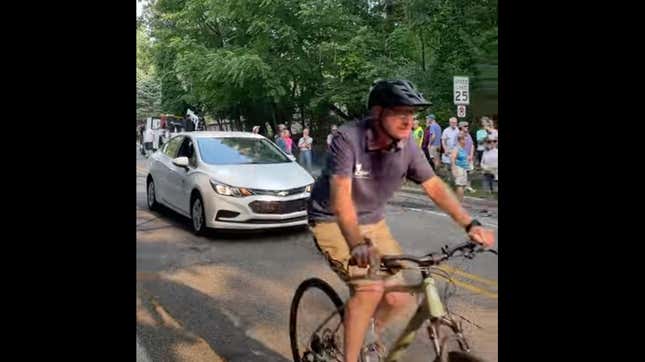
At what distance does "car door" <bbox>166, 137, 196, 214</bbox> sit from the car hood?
94 mm

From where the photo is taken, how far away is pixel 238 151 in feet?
7.38

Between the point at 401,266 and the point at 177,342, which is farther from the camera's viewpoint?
the point at 177,342

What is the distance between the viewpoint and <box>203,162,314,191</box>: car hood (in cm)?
215

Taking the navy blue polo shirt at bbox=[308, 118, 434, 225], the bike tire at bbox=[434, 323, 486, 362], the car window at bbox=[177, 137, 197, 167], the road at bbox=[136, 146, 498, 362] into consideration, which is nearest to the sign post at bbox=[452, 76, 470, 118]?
the navy blue polo shirt at bbox=[308, 118, 434, 225]

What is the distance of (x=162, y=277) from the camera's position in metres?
2.21

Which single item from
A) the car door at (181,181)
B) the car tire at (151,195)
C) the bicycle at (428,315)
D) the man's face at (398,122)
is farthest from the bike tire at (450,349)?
the car tire at (151,195)

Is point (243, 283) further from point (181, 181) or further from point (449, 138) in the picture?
point (449, 138)

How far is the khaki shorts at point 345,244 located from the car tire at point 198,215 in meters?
0.49

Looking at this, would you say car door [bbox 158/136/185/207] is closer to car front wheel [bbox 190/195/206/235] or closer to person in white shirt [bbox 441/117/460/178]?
car front wheel [bbox 190/195/206/235]

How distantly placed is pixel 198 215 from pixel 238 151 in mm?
293

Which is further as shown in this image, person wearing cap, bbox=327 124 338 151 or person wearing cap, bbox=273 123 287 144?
person wearing cap, bbox=273 123 287 144
